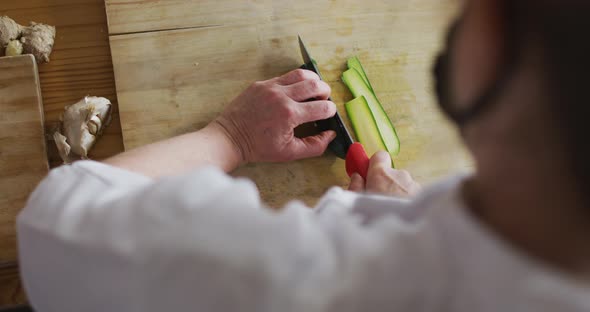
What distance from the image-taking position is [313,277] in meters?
0.54

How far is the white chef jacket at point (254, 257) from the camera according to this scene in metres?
0.49

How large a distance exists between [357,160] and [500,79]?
2.43 ft

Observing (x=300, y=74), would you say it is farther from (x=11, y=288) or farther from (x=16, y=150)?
(x=11, y=288)

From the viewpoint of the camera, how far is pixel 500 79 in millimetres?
399

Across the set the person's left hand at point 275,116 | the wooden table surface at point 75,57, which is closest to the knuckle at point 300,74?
the person's left hand at point 275,116

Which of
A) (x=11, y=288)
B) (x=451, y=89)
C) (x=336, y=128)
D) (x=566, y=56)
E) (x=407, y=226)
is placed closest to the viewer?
(x=566, y=56)

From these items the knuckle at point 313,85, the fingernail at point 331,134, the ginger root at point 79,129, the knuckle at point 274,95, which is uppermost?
the knuckle at point 313,85

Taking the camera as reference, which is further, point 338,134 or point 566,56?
point 338,134

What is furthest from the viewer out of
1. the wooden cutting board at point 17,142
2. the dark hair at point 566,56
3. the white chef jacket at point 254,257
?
the wooden cutting board at point 17,142

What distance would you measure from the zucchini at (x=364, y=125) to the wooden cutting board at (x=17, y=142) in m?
0.68

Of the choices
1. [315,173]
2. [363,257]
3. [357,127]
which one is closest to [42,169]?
[315,173]

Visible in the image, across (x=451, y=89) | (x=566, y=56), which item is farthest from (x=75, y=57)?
(x=566, y=56)

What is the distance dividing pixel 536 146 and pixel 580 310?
16 centimetres

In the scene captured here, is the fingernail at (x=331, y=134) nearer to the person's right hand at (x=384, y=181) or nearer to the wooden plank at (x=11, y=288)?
the person's right hand at (x=384, y=181)
